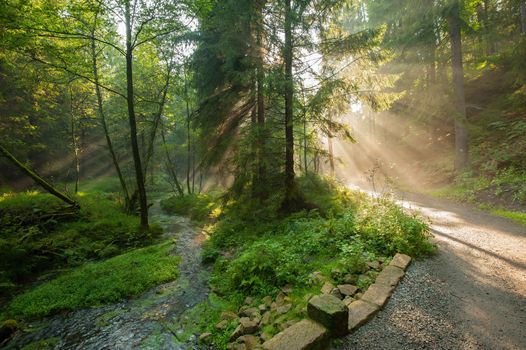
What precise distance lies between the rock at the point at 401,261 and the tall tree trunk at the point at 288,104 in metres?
4.36

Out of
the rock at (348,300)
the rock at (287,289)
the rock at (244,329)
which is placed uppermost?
the rock at (348,300)

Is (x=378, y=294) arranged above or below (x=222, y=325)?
above

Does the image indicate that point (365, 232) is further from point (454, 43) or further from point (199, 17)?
point (454, 43)

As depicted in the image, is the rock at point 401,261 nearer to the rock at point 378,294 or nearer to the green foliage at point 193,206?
the rock at point 378,294

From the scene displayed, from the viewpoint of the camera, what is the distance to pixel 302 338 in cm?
314

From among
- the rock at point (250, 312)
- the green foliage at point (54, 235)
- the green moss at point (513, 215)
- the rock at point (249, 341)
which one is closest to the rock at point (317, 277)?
the rock at point (250, 312)

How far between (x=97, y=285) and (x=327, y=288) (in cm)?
569

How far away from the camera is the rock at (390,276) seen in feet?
13.9

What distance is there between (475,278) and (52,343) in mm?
7759

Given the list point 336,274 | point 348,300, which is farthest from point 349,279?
point 348,300

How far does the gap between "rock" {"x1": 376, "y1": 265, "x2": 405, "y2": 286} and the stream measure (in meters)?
3.36

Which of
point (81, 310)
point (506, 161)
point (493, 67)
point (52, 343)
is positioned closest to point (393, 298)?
point (52, 343)

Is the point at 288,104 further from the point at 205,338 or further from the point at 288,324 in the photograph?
the point at 205,338

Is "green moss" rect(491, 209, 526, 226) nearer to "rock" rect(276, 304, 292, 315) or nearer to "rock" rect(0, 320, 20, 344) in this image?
"rock" rect(276, 304, 292, 315)
